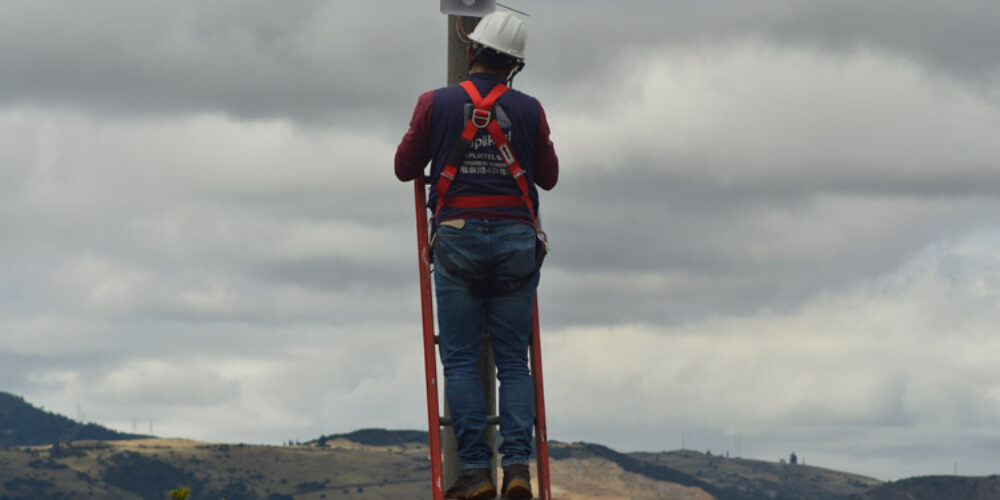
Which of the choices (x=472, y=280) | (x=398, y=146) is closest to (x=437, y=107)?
(x=398, y=146)

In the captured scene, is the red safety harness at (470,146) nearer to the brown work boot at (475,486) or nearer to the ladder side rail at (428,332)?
the ladder side rail at (428,332)

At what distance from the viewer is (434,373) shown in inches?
581

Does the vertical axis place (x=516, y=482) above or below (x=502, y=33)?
below

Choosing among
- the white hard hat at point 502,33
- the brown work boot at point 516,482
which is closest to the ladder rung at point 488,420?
the brown work boot at point 516,482

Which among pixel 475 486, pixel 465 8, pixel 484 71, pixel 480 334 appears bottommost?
pixel 475 486

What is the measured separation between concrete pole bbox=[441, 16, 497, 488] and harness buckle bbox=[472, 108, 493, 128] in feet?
4.37

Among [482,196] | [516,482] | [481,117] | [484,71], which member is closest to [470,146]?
[481,117]

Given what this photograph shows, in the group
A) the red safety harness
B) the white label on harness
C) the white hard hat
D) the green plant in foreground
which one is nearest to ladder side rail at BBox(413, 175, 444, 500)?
the red safety harness

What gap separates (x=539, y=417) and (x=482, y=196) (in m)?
2.32

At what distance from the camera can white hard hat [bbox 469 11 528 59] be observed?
1424 cm

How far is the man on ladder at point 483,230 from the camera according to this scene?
1426cm

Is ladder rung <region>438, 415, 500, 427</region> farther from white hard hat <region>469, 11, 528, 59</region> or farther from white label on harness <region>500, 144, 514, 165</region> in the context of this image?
white hard hat <region>469, 11, 528, 59</region>

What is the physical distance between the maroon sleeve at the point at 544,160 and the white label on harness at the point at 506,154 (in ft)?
1.48

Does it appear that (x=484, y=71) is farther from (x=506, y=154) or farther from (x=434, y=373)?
(x=434, y=373)
